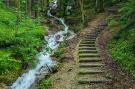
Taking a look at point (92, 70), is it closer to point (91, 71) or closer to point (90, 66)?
point (91, 71)

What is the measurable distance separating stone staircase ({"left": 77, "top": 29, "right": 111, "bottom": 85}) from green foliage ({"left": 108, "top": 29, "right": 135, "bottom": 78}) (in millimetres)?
1051

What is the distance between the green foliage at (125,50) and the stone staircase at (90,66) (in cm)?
105

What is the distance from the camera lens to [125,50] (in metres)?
16.4

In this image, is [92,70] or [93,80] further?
[92,70]

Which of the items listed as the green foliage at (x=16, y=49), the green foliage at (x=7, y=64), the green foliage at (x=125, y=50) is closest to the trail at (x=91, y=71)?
the green foliage at (x=125, y=50)

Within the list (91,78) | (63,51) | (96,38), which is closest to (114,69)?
(91,78)

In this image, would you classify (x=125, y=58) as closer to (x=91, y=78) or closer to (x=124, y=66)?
(x=124, y=66)

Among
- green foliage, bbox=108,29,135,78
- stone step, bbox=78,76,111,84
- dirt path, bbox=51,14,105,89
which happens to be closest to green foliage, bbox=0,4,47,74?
dirt path, bbox=51,14,105,89

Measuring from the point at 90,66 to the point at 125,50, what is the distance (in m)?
2.81

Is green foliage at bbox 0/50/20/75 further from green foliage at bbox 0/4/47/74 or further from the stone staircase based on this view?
the stone staircase

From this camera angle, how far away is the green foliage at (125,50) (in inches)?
561

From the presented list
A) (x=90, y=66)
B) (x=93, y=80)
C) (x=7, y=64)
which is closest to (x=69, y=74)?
(x=90, y=66)

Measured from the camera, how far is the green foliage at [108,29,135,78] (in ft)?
46.8

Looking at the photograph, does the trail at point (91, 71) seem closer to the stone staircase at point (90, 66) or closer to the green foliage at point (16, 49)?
the stone staircase at point (90, 66)
